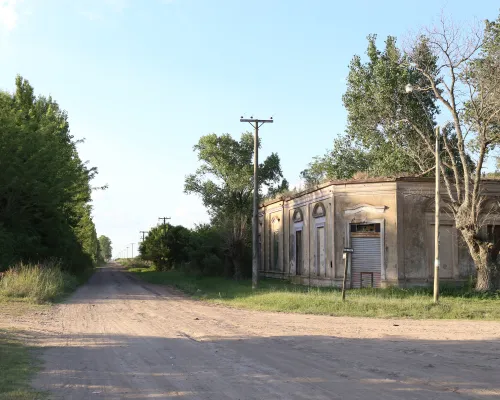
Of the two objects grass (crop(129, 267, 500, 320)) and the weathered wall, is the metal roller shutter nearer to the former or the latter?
the weathered wall

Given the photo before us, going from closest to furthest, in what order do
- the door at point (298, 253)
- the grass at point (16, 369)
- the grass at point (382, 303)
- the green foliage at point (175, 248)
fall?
1. the grass at point (16, 369)
2. the grass at point (382, 303)
3. the door at point (298, 253)
4. the green foliage at point (175, 248)

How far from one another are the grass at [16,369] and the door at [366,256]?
18169 mm

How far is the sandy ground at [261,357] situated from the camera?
7.80 meters

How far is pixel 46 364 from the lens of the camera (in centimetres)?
975

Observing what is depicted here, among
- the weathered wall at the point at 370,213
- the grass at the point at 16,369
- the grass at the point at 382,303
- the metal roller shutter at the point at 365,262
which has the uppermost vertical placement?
the weathered wall at the point at 370,213

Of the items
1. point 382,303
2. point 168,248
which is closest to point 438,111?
point 382,303

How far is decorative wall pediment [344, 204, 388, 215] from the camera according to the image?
87.5 feet

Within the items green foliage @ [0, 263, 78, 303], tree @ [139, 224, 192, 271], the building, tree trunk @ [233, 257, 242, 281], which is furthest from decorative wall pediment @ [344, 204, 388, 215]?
tree @ [139, 224, 192, 271]

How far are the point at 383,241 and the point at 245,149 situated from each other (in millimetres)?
29891

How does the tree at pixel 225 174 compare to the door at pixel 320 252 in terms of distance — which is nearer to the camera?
the door at pixel 320 252

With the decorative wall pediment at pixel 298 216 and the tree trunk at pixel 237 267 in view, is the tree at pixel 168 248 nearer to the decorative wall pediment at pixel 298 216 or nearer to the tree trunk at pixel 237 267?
the tree trunk at pixel 237 267

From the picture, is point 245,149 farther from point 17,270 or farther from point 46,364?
point 46,364

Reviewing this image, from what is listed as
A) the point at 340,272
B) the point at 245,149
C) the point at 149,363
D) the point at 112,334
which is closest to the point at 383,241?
the point at 340,272

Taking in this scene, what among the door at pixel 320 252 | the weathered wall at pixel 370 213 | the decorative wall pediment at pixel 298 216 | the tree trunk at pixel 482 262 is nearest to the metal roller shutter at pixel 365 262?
the weathered wall at pixel 370 213
